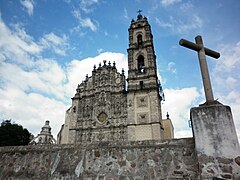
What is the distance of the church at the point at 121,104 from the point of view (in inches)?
877

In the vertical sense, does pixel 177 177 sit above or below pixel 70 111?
below

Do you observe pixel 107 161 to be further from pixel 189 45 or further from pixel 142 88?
pixel 142 88

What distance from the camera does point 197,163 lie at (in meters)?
3.52

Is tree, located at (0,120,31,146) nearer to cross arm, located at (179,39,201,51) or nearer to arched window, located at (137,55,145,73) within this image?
arched window, located at (137,55,145,73)

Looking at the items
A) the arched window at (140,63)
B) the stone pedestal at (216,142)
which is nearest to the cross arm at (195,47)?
the stone pedestal at (216,142)

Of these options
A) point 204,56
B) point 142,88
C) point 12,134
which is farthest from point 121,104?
point 204,56

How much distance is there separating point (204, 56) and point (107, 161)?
307 centimetres

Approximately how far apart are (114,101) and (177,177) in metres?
21.5

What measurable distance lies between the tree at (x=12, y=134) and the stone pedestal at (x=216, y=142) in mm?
22578

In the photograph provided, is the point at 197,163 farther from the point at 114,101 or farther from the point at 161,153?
the point at 114,101

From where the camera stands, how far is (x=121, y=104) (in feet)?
80.3

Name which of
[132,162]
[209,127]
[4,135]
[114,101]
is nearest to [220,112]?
[209,127]

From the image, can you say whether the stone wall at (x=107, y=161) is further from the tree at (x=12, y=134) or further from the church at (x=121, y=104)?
the tree at (x=12, y=134)

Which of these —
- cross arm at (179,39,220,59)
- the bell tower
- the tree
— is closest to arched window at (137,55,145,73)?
the bell tower
